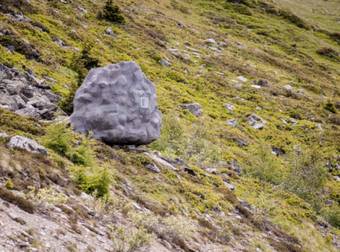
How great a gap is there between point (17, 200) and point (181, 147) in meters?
16.7

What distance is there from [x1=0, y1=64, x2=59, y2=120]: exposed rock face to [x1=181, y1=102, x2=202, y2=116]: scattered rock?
16.5m

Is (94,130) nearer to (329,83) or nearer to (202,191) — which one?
(202,191)

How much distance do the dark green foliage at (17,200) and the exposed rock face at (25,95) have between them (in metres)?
9.48

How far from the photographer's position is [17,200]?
11.9 m

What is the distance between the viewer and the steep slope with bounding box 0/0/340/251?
13.9 metres

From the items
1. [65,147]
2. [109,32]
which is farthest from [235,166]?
[109,32]

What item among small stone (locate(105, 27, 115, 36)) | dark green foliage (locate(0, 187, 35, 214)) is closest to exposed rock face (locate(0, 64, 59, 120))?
dark green foliage (locate(0, 187, 35, 214))

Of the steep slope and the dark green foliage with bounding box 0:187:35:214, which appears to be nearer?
the dark green foliage with bounding box 0:187:35:214

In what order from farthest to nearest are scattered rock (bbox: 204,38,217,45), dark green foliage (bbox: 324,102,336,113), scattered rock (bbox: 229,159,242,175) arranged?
scattered rock (bbox: 204,38,217,45), dark green foliage (bbox: 324,102,336,113), scattered rock (bbox: 229,159,242,175)

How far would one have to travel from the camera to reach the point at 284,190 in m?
31.4

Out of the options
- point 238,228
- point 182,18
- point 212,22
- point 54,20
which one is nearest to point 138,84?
point 238,228

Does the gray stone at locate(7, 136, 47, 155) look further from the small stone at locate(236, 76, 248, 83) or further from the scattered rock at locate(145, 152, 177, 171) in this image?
the small stone at locate(236, 76, 248, 83)

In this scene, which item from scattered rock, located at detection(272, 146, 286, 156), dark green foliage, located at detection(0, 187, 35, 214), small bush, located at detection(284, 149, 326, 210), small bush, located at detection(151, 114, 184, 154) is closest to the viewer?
dark green foliage, located at detection(0, 187, 35, 214)

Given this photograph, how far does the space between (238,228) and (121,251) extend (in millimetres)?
9973
